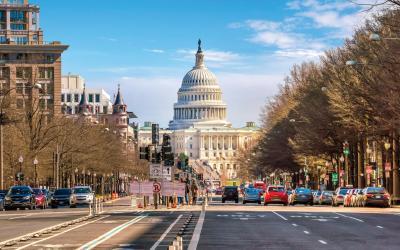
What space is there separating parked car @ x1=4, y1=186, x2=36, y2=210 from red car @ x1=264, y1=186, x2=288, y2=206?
60.1 feet

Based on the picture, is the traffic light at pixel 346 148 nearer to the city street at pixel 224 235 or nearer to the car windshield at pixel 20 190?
the car windshield at pixel 20 190

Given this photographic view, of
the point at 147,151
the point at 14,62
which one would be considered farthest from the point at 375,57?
the point at 14,62

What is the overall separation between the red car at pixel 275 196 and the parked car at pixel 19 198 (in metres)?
18.3

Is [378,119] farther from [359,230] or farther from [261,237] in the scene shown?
[261,237]

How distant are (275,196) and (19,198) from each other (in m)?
20.2

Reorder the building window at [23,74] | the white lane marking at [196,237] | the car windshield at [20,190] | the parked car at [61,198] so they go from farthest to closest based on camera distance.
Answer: the building window at [23,74], the parked car at [61,198], the car windshield at [20,190], the white lane marking at [196,237]

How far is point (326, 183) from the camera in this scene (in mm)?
133125

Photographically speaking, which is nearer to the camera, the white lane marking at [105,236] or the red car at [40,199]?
the white lane marking at [105,236]

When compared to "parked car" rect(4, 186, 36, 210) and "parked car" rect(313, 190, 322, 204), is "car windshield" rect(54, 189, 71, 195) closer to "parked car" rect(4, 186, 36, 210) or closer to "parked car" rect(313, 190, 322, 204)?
"parked car" rect(4, 186, 36, 210)

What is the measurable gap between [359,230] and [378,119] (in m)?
32.4

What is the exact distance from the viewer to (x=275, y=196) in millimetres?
86438

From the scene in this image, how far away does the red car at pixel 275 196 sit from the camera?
283 feet

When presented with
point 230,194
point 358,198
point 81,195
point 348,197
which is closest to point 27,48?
point 230,194

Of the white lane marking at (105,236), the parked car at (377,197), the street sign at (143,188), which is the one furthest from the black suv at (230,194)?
the white lane marking at (105,236)
